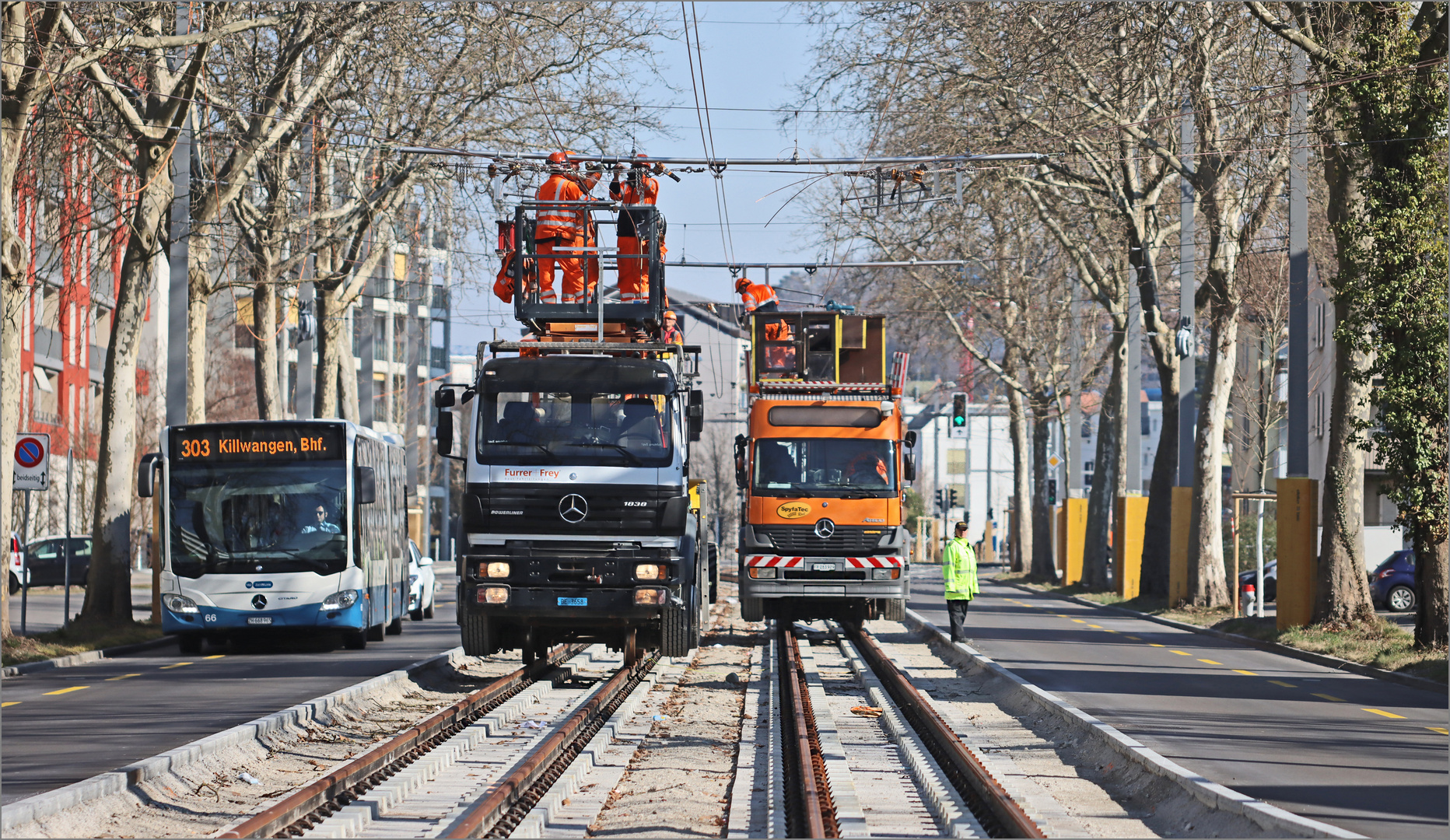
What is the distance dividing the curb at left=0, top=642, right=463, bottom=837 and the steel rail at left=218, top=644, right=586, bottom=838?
37.9 inches

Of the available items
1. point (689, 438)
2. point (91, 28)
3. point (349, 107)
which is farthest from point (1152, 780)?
point (349, 107)

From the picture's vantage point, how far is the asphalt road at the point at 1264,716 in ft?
36.7

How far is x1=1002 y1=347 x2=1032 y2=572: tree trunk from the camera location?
55.8m

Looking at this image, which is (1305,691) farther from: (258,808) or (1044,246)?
(1044,246)

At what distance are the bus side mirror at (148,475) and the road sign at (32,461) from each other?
143 centimetres

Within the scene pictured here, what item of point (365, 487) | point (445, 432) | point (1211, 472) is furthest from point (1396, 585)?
point (445, 432)

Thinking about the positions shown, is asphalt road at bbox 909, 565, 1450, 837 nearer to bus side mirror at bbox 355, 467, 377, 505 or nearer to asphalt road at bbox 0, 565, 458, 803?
asphalt road at bbox 0, 565, 458, 803

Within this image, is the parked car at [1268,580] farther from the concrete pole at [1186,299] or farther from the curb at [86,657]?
the curb at [86,657]

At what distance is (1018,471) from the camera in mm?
60000

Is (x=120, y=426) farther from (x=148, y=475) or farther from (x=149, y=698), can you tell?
(x=149, y=698)

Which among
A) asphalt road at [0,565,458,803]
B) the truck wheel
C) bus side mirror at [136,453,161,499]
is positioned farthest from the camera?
bus side mirror at [136,453,161,499]

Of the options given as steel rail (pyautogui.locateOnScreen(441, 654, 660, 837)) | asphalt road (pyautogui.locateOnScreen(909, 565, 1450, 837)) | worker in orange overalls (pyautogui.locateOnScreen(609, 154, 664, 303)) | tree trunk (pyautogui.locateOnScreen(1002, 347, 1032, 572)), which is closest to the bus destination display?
steel rail (pyautogui.locateOnScreen(441, 654, 660, 837))

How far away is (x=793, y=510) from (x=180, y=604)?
8904 mm

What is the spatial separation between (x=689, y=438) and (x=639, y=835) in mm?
7944
